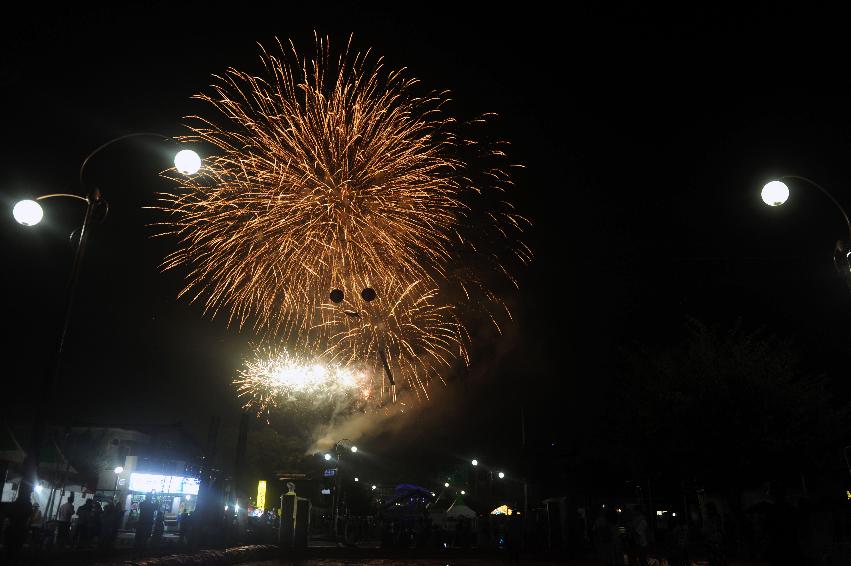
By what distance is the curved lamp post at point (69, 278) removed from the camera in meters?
8.47

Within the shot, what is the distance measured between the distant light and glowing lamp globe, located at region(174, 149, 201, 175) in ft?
9.01

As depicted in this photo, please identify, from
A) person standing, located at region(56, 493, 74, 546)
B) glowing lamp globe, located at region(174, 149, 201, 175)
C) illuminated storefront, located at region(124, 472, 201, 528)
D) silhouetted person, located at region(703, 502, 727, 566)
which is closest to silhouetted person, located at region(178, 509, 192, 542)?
person standing, located at region(56, 493, 74, 546)

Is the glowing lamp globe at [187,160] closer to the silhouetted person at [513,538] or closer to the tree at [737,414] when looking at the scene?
the silhouetted person at [513,538]

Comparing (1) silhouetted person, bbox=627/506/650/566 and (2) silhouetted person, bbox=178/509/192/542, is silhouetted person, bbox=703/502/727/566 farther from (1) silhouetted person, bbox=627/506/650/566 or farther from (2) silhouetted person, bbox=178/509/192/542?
(2) silhouetted person, bbox=178/509/192/542

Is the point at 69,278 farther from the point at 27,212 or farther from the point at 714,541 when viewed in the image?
the point at 714,541

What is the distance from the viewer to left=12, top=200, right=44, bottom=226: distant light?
10383 mm

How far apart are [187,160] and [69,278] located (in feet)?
9.41

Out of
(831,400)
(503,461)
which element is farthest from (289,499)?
(503,461)

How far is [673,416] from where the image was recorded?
26578 mm

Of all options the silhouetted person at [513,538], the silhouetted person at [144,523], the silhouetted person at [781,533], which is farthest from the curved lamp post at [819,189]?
the silhouetted person at [144,523]

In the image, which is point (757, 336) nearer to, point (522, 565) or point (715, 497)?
point (715, 497)

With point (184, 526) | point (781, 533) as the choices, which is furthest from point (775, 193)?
point (184, 526)

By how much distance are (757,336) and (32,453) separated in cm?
2900

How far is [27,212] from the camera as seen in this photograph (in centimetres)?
1045
